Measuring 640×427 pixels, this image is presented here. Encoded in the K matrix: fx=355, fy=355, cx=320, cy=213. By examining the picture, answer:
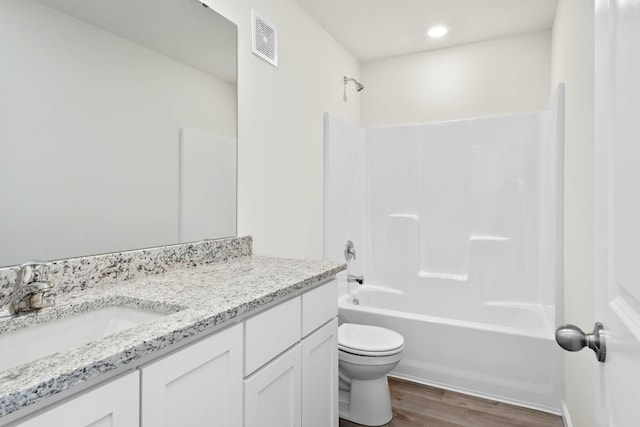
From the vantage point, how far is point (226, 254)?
1.73 m

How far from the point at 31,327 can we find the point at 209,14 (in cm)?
147

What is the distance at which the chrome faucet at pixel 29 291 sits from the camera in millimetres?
888

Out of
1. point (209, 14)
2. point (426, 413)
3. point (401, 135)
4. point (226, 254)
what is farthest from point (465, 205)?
point (209, 14)

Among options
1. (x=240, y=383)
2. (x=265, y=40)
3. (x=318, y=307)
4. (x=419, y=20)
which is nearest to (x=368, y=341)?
(x=318, y=307)

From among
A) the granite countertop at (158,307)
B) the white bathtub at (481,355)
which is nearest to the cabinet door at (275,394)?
the granite countertop at (158,307)

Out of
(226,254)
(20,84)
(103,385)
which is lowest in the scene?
(103,385)

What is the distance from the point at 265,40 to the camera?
6.68ft

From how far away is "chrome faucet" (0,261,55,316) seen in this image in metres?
0.89

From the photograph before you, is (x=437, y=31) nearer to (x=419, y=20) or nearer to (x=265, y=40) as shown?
(x=419, y=20)

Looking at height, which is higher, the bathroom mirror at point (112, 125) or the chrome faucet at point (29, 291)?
the bathroom mirror at point (112, 125)

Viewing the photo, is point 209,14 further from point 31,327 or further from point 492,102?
point 492,102

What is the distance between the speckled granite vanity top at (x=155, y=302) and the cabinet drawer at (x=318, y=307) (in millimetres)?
59

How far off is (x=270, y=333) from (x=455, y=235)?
2320 millimetres

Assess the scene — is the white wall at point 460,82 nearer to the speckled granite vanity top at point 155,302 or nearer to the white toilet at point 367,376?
the white toilet at point 367,376
